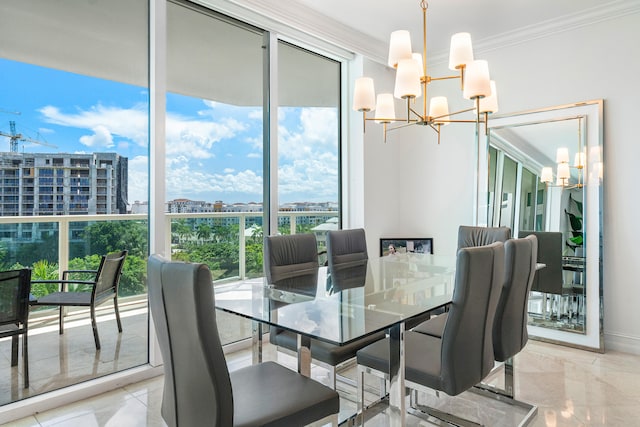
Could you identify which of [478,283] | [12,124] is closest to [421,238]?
[478,283]

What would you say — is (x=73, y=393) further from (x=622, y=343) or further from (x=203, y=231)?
(x=622, y=343)

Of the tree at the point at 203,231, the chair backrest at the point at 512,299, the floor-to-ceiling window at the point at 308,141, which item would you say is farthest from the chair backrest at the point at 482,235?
the tree at the point at 203,231

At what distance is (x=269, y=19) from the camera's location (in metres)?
→ 3.50

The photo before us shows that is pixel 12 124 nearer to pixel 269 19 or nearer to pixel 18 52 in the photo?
pixel 18 52

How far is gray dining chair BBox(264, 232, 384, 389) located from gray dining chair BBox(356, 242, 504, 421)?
1.32 ft

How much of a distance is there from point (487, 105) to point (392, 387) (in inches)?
67.4

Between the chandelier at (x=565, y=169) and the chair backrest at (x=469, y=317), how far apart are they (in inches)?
91.3

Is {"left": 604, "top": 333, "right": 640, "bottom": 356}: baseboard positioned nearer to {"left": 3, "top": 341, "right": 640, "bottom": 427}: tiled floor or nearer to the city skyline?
{"left": 3, "top": 341, "right": 640, "bottom": 427}: tiled floor

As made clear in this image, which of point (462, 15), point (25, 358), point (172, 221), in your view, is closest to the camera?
point (25, 358)

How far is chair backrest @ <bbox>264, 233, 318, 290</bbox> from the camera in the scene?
272 centimetres

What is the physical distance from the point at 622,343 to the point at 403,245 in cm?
209

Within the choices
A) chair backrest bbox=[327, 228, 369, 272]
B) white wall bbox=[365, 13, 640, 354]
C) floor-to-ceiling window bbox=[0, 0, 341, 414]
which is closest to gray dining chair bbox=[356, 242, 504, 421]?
chair backrest bbox=[327, 228, 369, 272]

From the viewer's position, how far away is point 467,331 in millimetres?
1693

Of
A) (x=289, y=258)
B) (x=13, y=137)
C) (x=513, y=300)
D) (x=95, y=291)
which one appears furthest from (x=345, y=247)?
(x=13, y=137)
